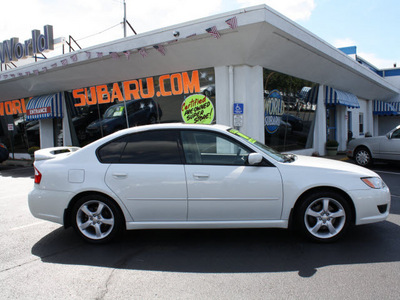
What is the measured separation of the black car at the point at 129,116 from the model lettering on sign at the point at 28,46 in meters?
5.49

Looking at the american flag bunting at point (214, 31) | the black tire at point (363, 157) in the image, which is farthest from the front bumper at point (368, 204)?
the black tire at point (363, 157)

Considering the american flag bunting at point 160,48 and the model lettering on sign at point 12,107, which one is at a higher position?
the american flag bunting at point 160,48

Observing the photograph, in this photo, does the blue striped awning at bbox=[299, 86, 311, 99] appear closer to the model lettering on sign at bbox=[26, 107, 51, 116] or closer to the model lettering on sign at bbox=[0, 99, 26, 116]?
the model lettering on sign at bbox=[26, 107, 51, 116]

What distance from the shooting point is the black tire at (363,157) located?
1128 cm

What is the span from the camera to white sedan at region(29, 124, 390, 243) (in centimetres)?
386

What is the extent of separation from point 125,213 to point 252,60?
26.4 feet

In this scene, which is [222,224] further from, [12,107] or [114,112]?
[12,107]

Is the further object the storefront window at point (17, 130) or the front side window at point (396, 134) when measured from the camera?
the storefront window at point (17, 130)

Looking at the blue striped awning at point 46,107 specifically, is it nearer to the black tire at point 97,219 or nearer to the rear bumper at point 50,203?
the rear bumper at point 50,203

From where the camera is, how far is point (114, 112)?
1424cm

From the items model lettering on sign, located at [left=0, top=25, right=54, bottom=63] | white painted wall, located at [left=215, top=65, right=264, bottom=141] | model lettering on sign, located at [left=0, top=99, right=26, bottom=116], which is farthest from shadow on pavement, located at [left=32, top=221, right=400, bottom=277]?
model lettering on sign, located at [left=0, top=99, right=26, bottom=116]

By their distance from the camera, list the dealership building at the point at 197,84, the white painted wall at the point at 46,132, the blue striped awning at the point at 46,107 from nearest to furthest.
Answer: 1. the dealership building at the point at 197,84
2. the blue striped awning at the point at 46,107
3. the white painted wall at the point at 46,132

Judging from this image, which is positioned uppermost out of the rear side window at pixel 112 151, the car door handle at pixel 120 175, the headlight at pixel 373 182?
the rear side window at pixel 112 151

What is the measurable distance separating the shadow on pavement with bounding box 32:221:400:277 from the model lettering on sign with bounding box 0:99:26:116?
16.5 m
